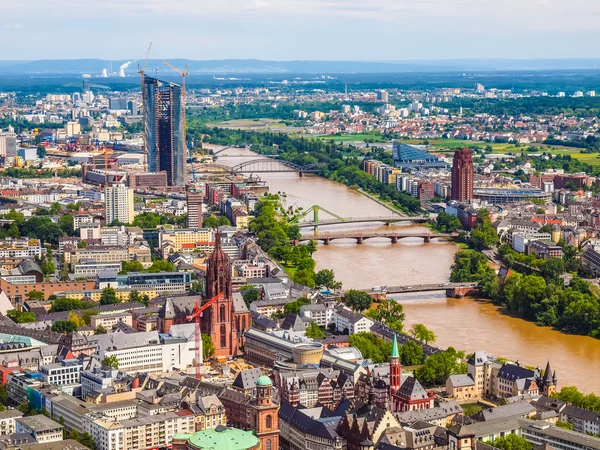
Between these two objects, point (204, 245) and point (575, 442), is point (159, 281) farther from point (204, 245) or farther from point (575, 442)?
point (575, 442)

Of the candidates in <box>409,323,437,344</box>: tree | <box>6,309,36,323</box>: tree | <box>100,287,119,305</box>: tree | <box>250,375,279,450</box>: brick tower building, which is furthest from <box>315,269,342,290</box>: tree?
<box>250,375,279,450</box>: brick tower building

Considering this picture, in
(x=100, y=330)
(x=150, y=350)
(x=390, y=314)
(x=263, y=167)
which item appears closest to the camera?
(x=150, y=350)

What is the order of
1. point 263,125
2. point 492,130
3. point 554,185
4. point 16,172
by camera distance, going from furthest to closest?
point 263,125, point 492,130, point 16,172, point 554,185

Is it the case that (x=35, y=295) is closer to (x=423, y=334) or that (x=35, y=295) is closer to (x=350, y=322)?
(x=350, y=322)

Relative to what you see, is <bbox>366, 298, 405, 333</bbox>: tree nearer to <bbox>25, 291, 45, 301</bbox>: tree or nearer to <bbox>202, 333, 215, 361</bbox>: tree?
<bbox>202, 333, 215, 361</bbox>: tree

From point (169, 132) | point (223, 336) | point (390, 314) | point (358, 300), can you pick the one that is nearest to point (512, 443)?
point (223, 336)

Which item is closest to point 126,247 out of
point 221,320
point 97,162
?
point 221,320
